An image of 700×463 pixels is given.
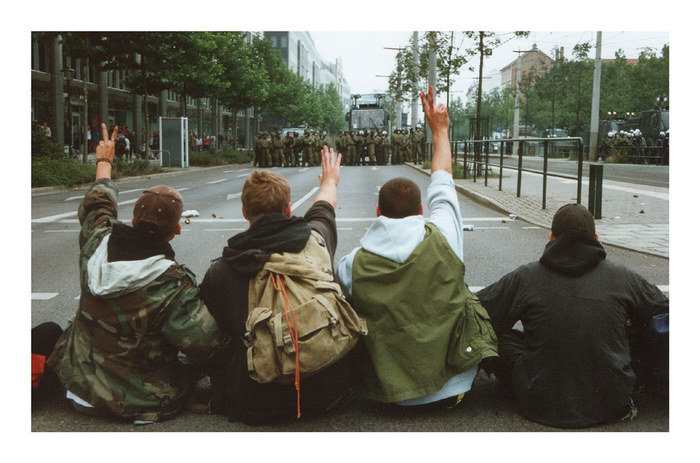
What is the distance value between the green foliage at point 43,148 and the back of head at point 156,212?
18.4m

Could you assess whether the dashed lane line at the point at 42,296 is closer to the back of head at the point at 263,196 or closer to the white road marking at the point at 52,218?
the back of head at the point at 263,196

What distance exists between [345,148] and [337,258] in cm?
2894

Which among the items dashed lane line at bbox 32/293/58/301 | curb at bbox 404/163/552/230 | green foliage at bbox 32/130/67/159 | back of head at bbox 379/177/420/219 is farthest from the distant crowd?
green foliage at bbox 32/130/67/159

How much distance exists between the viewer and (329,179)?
12.6 ft

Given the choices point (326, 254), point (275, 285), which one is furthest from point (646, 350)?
point (275, 285)

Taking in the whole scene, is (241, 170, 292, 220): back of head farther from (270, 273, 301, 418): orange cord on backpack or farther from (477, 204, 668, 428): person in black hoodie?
(477, 204, 668, 428): person in black hoodie

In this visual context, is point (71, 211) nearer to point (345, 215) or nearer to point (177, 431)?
point (345, 215)

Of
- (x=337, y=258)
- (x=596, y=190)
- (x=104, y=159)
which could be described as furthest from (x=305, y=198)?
(x=104, y=159)

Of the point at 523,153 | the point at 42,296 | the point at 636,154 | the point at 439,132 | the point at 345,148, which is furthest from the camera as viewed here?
the point at 345,148

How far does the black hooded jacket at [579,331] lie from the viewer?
125 inches

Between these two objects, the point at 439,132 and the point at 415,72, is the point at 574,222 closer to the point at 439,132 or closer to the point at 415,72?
the point at 439,132

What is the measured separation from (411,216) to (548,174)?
9980 mm

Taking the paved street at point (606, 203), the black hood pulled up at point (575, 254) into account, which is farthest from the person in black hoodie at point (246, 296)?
the paved street at point (606, 203)

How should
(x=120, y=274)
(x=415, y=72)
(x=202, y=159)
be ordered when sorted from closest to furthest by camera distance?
(x=120, y=274) < (x=202, y=159) < (x=415, y=72)
